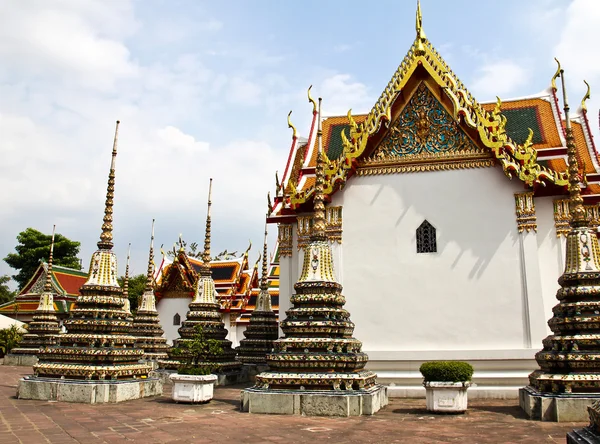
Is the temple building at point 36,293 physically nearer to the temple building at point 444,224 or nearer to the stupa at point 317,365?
the temple building at point 444,224

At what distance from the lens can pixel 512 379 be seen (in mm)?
10531

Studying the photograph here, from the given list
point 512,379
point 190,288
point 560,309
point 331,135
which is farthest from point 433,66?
point 190,288

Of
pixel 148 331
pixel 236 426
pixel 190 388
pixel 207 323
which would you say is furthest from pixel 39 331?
pixel 236 426

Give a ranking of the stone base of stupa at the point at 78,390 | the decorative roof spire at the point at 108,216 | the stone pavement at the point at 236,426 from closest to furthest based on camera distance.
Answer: the stone pavement at the point at 236,426
the stone base of stupa at the point at 78,390
the decorative roof spire at the point at 108,216

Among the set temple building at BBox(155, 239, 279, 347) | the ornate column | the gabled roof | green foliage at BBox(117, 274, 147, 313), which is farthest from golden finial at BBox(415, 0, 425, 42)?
green foliage at BBox(117, 274, 147, 313)

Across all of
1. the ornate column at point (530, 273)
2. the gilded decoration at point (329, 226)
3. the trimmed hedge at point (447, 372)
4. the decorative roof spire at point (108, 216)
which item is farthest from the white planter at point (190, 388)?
the ornate column at point (530, 273)

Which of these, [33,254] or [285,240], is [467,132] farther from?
[33,254]

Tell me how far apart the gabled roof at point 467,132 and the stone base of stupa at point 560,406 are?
465 centimetres

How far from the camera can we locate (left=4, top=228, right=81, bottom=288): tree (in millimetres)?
41844

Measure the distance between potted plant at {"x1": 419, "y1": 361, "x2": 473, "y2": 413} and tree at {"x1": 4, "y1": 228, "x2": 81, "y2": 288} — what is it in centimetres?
3956

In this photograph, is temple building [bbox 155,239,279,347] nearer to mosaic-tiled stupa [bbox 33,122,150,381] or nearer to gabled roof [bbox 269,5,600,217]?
gabled roof [bbox 269,5,600,217]

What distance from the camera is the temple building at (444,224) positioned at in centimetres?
1082

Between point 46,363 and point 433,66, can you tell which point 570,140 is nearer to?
point 433,66

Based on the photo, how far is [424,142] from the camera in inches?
475
